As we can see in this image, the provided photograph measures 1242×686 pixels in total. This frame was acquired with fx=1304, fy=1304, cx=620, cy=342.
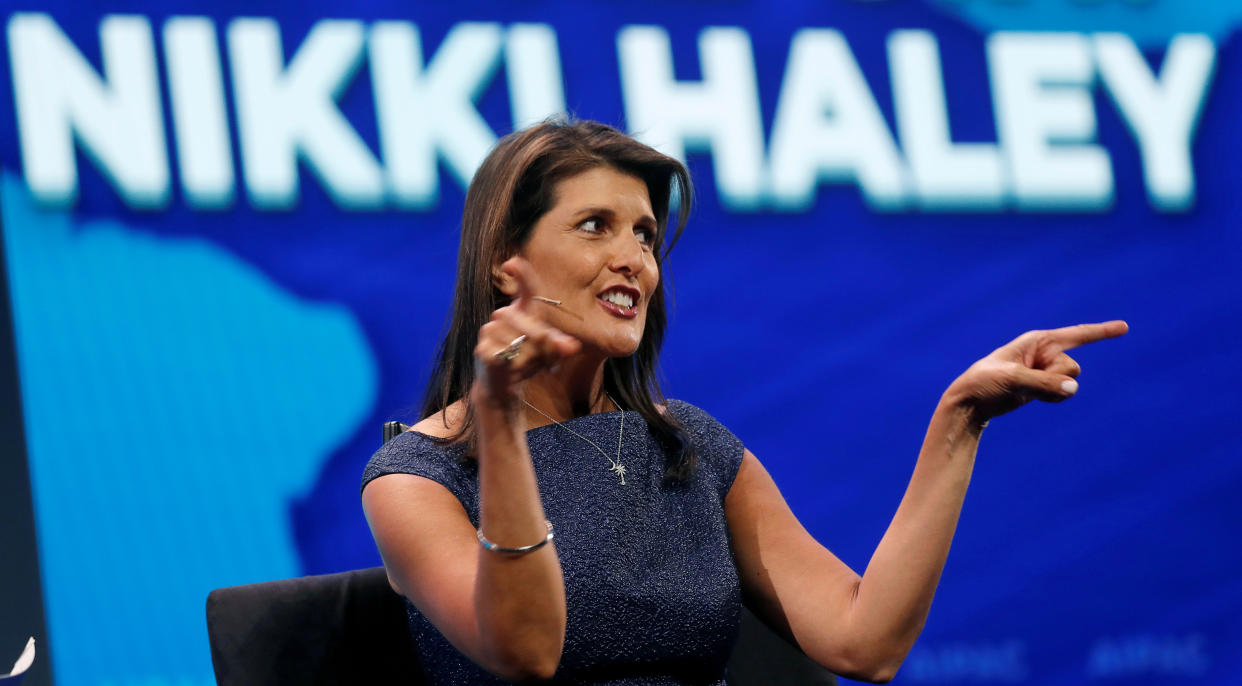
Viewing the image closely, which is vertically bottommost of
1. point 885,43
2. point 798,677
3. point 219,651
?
point 798,677

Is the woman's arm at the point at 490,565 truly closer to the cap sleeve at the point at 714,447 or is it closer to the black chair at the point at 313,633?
the black chair at the point at 313,633

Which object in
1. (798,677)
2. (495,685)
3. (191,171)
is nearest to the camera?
(495,685)

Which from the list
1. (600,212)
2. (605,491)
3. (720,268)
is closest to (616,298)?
(600,212)

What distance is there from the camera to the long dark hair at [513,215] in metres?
1.62

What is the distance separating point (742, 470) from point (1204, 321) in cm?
200

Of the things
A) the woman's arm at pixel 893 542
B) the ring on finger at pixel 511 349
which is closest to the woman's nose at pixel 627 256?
the woman's arm at pixel 893 542

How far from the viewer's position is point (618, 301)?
5.20 feet

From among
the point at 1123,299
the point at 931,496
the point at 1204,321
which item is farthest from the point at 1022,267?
the point at 931,496

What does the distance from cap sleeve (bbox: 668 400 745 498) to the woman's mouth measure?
23 centimetres

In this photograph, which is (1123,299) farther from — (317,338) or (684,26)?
(317,338)

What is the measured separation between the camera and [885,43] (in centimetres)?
311

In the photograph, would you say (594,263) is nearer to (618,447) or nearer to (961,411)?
(618,447)

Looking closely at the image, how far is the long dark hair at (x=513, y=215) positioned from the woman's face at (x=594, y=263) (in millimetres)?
24

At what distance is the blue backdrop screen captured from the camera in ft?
8.54
